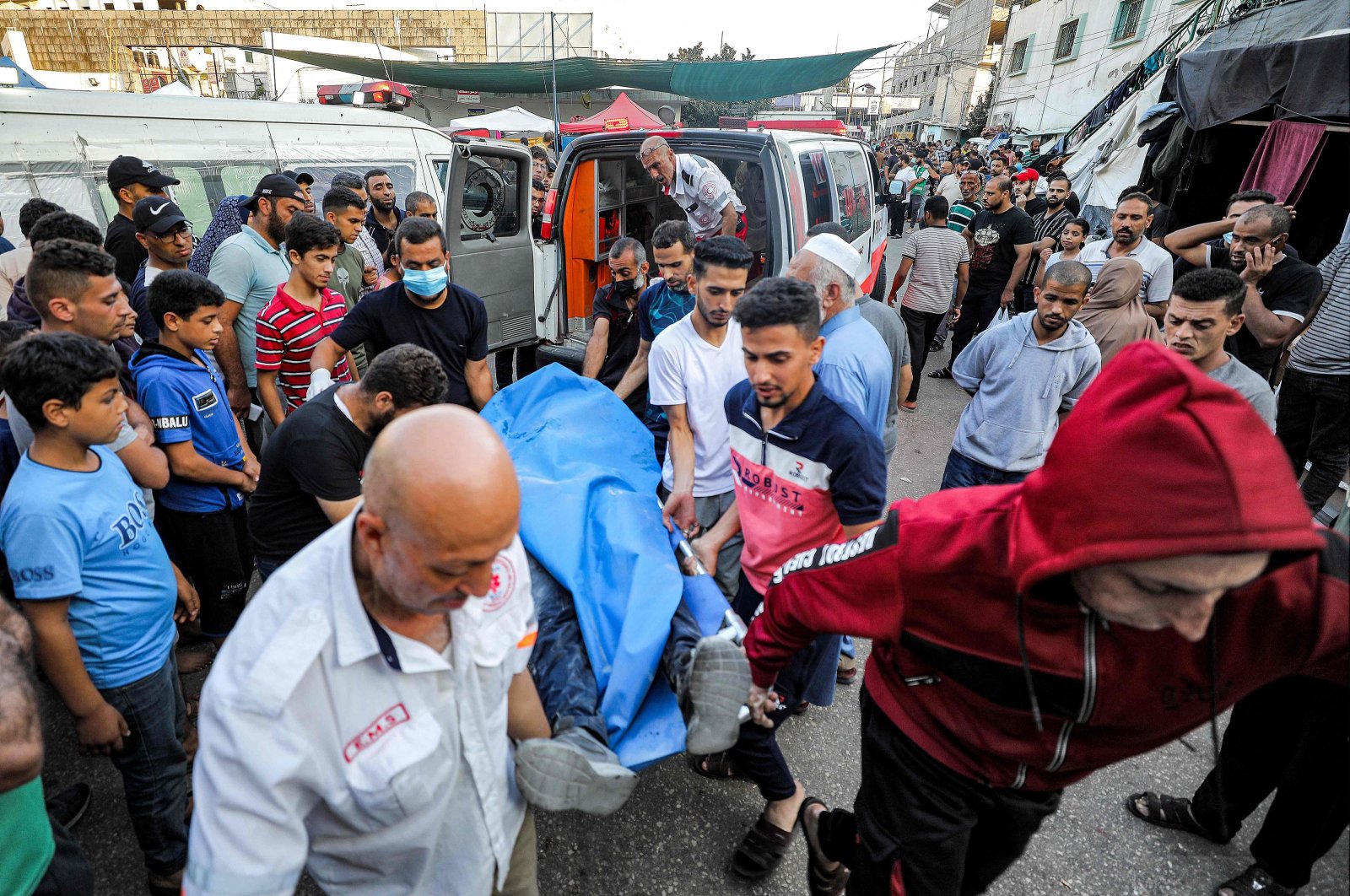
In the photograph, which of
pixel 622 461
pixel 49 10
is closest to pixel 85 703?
pixel 622 461

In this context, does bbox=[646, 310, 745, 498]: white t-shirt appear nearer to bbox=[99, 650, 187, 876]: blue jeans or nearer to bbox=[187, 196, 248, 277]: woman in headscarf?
bbox=[99, 650, 187, 876]: blue jeans

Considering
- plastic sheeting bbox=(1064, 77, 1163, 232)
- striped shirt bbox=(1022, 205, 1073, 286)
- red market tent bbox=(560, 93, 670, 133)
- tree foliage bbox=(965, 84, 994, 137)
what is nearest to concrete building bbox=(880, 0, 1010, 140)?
tree foliage bbox=(965, 84, 994, 137)

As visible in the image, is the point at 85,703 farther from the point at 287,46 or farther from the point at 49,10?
the point at 49,10

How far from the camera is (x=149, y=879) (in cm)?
209

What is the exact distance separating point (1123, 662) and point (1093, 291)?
3.19m

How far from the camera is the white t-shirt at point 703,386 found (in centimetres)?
280

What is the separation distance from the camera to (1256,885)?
2.16 m

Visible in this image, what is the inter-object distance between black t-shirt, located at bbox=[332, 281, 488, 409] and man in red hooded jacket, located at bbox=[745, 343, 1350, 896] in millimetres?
2493

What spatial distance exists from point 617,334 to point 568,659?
8.41 ft

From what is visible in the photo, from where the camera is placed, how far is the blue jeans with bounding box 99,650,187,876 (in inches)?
77.9

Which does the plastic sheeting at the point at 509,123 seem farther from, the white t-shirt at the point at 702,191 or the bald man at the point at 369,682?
the bald man at the point at 369,682

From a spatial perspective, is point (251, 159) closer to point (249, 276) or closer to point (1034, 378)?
point (249, 276)

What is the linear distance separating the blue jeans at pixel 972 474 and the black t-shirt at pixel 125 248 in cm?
522

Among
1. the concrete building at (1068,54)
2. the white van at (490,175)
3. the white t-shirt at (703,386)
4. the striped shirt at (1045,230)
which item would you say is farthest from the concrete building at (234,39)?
the white t-shirt at (703,386)
